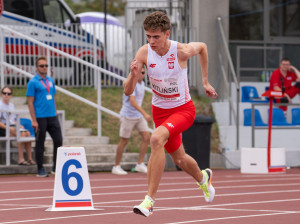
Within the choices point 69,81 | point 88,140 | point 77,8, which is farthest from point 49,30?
point 77,8

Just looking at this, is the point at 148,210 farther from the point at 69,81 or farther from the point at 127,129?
the point at 69,81

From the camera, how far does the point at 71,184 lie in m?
9.14

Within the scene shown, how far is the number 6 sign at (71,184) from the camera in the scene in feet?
29.8

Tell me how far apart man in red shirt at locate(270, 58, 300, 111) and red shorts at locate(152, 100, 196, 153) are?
9.54 meters

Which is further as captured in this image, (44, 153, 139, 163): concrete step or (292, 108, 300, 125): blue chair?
(292, 108, 300, 125): blue chair

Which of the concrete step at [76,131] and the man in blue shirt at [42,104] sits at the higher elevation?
the man in blue shirt at [42,104]

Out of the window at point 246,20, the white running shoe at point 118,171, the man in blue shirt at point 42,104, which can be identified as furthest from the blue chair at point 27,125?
the window at point 246,20

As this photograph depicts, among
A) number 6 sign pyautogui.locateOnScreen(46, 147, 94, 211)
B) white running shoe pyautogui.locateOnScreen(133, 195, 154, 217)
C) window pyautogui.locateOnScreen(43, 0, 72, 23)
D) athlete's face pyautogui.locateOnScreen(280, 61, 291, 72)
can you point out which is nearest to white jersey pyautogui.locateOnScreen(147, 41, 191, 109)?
white running shoe pyautogui.locateOnScreen(133, 195, 154, 217)

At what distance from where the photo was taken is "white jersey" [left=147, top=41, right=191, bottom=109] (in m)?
8.20

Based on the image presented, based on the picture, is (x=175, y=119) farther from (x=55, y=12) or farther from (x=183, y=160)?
(x=55, y=12)

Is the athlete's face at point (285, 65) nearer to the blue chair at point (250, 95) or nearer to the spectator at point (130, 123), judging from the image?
the blue chair at point (250, 95)

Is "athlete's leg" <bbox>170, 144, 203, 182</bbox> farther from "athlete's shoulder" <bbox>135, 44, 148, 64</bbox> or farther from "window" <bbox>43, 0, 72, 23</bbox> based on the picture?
"window" <bbox>43, 0, 72, 23</bbox>

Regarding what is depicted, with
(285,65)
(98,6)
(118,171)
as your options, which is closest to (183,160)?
(118,171)

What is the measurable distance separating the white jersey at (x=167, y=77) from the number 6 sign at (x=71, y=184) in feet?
4.67
